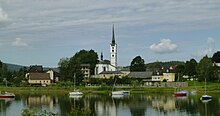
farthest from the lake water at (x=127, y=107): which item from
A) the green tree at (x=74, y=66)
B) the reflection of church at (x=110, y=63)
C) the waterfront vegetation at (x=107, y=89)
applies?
the reflection of church at (x=110, y=63)

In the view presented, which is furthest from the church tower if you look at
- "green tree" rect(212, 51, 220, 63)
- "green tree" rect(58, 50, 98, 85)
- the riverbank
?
the riverbank

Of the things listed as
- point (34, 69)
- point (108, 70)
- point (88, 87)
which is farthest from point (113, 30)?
point (88, 87)

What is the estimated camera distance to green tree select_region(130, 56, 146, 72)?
123350mm

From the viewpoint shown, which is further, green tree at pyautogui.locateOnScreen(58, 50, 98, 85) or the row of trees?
green tree at pyautogui.locateOnScreen(58, 50, 98, 85)

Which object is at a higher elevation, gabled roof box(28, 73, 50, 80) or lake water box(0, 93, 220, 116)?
gabled roof box(28, 73, 50, 80)

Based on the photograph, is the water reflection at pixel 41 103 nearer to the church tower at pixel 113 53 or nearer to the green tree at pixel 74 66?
the green tree at pixel 74 66

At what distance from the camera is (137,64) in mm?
124500

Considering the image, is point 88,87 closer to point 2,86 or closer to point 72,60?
point 72,60

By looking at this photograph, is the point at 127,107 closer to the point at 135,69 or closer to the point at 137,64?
the point at 135,69

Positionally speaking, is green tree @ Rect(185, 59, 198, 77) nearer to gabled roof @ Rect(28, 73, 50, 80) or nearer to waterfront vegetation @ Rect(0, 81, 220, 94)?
waterfront vegetation @ Rect(0, 81, 220, 94)

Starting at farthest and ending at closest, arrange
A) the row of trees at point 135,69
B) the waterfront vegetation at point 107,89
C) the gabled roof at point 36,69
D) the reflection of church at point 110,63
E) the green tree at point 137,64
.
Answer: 1. the reflection of church at point 110,63
2. the gabled roof at point 36,69
3. the green tree at point 137,64
4. the row of trees at point 135,69
5. the waterfront vegetation at point 107,89

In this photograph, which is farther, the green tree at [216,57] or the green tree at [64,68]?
the green tree at [216,57]

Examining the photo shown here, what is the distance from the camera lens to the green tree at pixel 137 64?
123m

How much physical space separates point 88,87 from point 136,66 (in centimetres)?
2967
